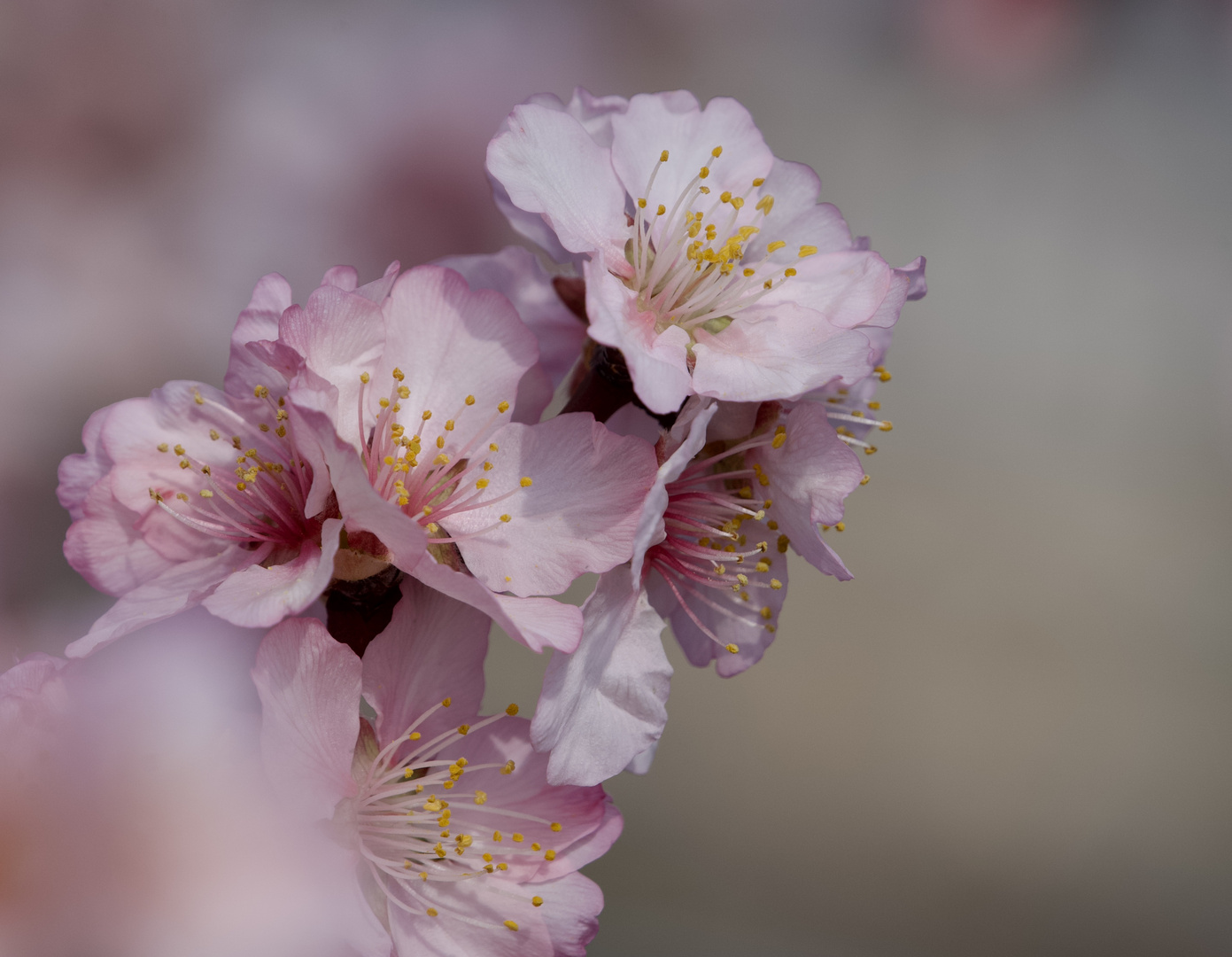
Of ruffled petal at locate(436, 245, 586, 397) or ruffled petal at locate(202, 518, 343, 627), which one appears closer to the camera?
ruffled petal at locate(202, 518, 343, 627)

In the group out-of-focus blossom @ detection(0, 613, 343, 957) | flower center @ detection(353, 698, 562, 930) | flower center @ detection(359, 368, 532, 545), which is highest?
flower center @ detection(359, 368, 532, 545)

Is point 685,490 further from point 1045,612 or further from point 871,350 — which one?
point 1045,612

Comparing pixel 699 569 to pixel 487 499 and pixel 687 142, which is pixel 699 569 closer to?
pixel 487 499

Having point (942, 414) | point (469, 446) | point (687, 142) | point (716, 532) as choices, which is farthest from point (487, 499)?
point (942, 414)

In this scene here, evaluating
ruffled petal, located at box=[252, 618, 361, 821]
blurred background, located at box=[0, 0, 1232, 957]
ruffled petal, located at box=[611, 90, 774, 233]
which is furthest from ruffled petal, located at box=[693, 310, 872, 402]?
blurred background, located at box=[0, 0, 1232, 957]

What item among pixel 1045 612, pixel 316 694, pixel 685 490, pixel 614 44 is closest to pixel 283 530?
pixel 316 694

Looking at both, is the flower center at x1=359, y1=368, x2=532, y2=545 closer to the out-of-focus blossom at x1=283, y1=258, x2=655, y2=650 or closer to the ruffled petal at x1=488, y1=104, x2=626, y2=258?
the out-of-focus blossom at x1=283, y1=258, x2=655, y2=650

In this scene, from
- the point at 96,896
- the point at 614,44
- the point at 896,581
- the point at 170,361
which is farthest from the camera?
the point at 896,581
